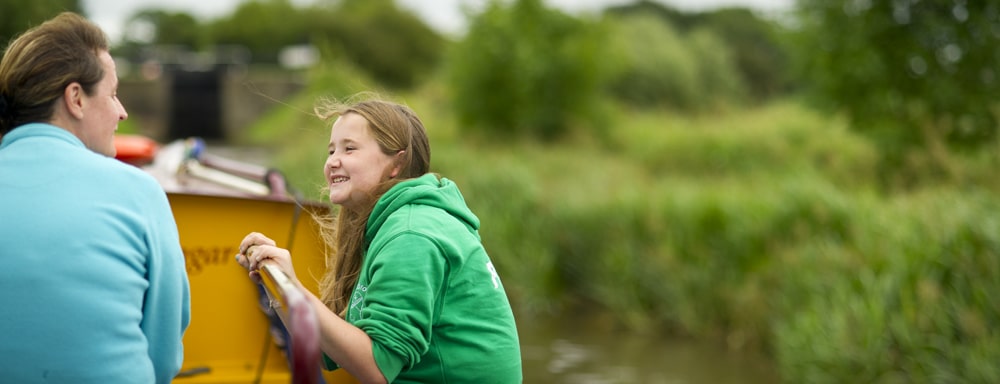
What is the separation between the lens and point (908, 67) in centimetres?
1309

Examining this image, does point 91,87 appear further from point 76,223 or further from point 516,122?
point 516,122

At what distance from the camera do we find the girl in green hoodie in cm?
236

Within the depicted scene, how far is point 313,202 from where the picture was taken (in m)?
4.29

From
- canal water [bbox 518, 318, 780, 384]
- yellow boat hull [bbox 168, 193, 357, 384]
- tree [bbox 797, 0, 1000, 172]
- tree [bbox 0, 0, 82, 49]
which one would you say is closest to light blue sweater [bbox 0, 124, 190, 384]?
yellow boat hull [bbox 168, 193, 357, 384]

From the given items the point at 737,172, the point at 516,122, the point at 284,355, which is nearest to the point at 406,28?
the point at 516,122

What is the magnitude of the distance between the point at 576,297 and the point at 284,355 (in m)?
6.60

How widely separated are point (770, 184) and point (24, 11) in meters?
6.93

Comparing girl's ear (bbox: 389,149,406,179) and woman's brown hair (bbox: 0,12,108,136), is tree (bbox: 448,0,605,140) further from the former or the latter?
woman's brown hair (bbox: 0,12,108,136)

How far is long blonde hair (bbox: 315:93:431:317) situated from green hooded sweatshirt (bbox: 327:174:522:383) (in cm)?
9

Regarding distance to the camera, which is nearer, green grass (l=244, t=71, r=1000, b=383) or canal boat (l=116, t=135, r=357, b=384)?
canal boat (l=116, t=135, r=357, b=384)

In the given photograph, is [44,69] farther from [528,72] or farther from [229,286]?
[528,72]

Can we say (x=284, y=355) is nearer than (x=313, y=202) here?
No

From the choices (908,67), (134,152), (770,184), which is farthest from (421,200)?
(908,67)

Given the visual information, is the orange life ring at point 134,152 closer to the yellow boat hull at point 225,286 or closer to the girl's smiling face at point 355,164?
the yellow boat hull at point 225,286
